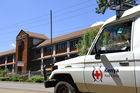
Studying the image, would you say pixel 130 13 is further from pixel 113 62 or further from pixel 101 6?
pixel 101 6

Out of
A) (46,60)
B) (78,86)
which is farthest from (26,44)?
(78,86)

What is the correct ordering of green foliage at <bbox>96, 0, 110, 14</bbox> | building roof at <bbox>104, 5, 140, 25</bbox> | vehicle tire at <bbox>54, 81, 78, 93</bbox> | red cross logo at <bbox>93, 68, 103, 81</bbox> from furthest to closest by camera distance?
green foliage at <bbox>96, 0, 110, 14</bbox> < vehicle tire at <bbox>54, 81, 78, 93</bbox> < red cross logo at <bbox>93, 68, 103, 81</bbox> < building roof at <bbox>104, 5, 140, 25</bbox>

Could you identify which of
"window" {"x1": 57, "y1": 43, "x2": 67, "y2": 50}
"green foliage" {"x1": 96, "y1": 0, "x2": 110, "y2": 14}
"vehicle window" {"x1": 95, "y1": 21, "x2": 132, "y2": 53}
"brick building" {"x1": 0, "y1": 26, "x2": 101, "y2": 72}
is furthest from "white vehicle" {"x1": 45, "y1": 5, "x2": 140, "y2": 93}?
"window" {"x1": 57, "y1": 43, "x2": 67, "y2": 50}

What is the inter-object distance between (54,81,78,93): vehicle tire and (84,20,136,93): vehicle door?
2.12 ft

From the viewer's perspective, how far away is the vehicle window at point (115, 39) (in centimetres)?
391

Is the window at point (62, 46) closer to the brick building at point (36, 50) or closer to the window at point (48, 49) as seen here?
the brick building at point (36, 50)

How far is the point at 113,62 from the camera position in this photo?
3918 mm

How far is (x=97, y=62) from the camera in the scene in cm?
423

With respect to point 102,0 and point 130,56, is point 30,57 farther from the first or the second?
point 130,56

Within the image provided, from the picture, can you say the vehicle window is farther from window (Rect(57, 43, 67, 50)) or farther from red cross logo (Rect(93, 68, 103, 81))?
window (Rect(57, 43, 67, 50))

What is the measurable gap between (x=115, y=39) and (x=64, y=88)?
2148mm

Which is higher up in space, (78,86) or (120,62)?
(120,62)

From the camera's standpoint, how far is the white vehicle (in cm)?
360

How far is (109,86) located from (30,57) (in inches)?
1861
